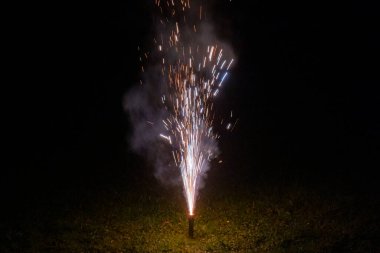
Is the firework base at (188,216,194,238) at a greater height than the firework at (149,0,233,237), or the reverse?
the firework at (149,0,233,237)

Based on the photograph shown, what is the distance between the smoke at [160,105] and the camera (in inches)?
480

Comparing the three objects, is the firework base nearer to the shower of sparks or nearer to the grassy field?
the grassy field

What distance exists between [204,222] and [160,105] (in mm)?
8250

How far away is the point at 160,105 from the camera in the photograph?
1656cm

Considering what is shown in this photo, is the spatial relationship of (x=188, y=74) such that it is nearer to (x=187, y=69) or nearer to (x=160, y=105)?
(x=187, y=69)

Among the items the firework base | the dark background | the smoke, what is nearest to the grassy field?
the firework base

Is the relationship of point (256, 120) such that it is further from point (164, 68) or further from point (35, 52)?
point (35, 52)

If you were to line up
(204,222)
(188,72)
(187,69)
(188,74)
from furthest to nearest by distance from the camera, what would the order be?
(188,72)
(187,69)
(188,74)
(204,222)

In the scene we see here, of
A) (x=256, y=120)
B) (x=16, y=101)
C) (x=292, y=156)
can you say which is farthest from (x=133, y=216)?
(x=16, y=101)

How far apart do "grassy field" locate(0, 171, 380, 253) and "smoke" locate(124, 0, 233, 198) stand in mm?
1236

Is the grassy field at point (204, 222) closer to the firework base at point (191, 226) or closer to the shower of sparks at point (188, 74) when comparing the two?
the firework base at point (191, 226)

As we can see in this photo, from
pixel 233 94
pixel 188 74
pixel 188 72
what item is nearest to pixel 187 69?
pixel 188 74

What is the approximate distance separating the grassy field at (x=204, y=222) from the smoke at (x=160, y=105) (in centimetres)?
124

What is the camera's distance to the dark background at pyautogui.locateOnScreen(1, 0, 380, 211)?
11.7 metres
